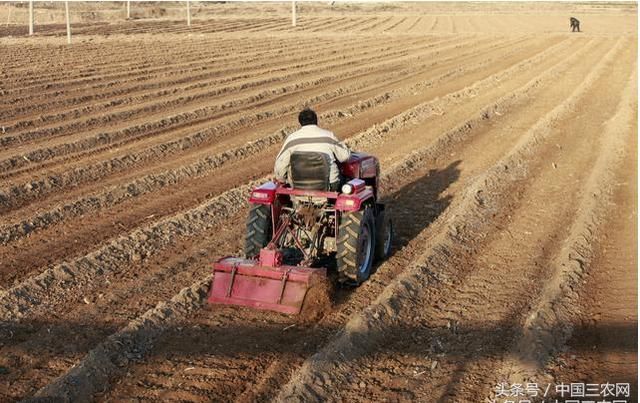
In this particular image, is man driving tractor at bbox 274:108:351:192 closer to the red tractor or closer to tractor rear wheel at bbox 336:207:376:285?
the red tractor

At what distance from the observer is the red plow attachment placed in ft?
20.5

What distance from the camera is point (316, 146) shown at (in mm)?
6855

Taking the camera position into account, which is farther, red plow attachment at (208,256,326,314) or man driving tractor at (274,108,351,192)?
man driving tractor at (274,108,351,192)

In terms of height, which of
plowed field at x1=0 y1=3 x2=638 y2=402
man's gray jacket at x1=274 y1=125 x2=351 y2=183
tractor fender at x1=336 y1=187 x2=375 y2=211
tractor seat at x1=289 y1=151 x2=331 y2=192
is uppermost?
man's gray jacket at x1=274 y1=125 x2=351 y2=183

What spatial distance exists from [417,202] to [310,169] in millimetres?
3655

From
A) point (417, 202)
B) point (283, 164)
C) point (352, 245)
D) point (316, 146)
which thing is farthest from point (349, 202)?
point (417, 202)

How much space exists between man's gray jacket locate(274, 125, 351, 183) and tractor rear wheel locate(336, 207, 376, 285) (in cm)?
38

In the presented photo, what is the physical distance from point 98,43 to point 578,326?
35.6 meters

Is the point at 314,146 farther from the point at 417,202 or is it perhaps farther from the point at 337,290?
the point at 417,202

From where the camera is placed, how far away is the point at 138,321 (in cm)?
612

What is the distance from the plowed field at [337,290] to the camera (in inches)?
217

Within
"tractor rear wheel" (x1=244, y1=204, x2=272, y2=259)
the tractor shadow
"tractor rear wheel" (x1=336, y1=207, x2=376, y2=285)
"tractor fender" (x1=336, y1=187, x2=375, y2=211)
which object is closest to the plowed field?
the tractor shadow

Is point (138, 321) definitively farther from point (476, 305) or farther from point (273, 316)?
point (476, 305)

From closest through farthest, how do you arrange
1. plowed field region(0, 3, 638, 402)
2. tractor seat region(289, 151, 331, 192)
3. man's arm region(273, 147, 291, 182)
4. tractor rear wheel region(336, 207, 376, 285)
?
1. plowed field region(0, 3, 638, 402)
2. tractor rear wheel region(336, 207, 376, 285)
3. tractor seat region(289, 151, 331, 192)
4. man's arm region(273, 147, 291, 182)
